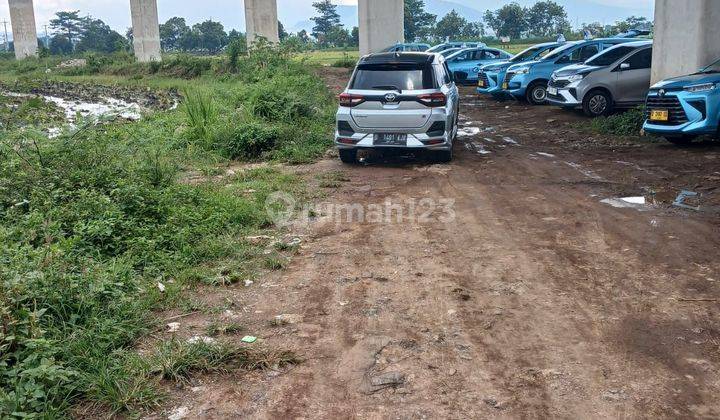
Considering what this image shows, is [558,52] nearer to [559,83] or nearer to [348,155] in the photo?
[559,83]

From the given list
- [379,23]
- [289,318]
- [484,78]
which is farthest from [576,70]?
[379,23]

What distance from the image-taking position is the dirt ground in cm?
409

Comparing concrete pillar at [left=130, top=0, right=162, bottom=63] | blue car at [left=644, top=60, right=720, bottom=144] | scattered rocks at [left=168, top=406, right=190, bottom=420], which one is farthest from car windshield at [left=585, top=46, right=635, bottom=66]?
concrete pillar at [left=130, top=0, right=162, bottom=63]

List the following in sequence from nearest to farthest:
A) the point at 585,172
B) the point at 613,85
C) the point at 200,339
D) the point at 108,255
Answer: the point at 200,339 < the point at 108,255 < the point at 585,172 < the point at 613,85

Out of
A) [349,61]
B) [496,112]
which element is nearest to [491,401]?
[496,112]

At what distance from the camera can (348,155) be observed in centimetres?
1170

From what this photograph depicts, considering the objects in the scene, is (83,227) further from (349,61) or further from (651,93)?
(349,61)

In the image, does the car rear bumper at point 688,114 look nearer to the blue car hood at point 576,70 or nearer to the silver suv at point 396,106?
the silver suv at point 396,106

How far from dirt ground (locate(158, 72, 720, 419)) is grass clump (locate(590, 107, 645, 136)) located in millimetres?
4229

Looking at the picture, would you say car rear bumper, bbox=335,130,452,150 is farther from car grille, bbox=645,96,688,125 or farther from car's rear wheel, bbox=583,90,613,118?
car's rear wheel, bbox=583,90,613,118

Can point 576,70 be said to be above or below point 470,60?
below

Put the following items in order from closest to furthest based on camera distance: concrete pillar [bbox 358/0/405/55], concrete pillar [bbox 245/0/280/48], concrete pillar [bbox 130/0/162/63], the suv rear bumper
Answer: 1. the suv rear bumper
2. concrete pillar [bbox 358/0/405/55]
3. concrete pillar [bbox 245/0/280/48]
4. concrete pillar [bbox 130/0/162/63]

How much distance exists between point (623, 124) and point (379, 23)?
21.2m

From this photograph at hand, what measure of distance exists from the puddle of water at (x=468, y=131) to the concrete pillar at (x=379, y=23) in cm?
1816
